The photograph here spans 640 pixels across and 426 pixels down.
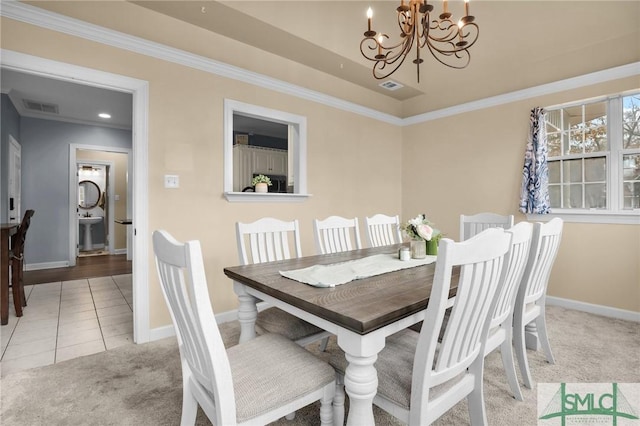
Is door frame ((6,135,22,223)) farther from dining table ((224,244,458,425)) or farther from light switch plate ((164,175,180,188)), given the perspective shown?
dining table ((224,244,458,425))

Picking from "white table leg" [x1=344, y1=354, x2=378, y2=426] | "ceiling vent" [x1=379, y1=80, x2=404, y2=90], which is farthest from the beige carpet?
"ceiling vent" [x1=379, y1=80, x2=404, y2=90]

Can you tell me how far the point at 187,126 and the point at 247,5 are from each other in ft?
3.63

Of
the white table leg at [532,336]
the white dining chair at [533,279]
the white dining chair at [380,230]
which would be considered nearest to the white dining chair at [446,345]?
the white dining chair at [533,279]

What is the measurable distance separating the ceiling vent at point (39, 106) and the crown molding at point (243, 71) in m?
3.35

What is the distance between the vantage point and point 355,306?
45.3 inches

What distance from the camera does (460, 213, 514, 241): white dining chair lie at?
268 cm

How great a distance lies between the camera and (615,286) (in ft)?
10.0

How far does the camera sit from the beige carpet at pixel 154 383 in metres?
1.61

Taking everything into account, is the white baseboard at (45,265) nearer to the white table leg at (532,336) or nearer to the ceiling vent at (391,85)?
the ceiling vent at (391,85)

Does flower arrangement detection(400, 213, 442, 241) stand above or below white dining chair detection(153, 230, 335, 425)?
above

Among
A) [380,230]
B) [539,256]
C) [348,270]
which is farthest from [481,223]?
[348,270]

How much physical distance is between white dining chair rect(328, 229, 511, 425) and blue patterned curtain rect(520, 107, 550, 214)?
2728 millimetres

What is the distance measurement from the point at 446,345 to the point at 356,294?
38 cm

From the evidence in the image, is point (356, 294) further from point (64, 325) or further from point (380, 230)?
point (64, 325)
